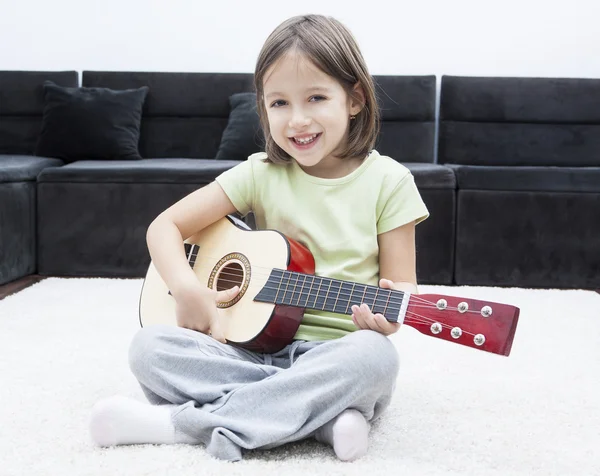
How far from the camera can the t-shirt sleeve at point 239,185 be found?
4.47 feet

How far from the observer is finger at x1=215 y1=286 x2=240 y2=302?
1248 millimetres

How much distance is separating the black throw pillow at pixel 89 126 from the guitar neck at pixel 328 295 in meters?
2.10

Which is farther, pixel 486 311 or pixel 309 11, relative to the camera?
pixel 309 11

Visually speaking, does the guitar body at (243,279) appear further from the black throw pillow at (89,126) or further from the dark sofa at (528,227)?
the black throw pillow at (89,126)

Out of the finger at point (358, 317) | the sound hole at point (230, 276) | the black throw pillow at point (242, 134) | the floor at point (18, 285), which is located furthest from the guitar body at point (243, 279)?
the black throw pillow at point (242, 134)

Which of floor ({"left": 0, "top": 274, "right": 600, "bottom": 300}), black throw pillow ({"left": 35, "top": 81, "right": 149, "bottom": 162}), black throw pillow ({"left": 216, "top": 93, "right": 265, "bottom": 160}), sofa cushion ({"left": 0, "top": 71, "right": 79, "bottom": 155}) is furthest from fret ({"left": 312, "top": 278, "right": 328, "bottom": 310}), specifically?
sofa cushion ({"left": 0, "top": 71, "right": 79, "bottom": 155})

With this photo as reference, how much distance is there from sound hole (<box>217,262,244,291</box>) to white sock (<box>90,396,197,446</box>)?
0.89 feet

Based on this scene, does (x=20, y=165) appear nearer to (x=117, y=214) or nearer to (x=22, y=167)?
(x=22, y=167)

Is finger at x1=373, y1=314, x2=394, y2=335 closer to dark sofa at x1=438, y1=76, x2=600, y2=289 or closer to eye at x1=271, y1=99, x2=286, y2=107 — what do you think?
eye at x1=271, y1=99, x2=286, y2=107

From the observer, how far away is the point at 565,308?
2318 millimetres

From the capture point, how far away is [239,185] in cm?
136

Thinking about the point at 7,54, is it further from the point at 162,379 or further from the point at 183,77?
the point at 162,379

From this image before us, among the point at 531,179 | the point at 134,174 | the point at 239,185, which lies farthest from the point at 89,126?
the point at 239,185

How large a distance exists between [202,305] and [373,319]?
0.30 m
